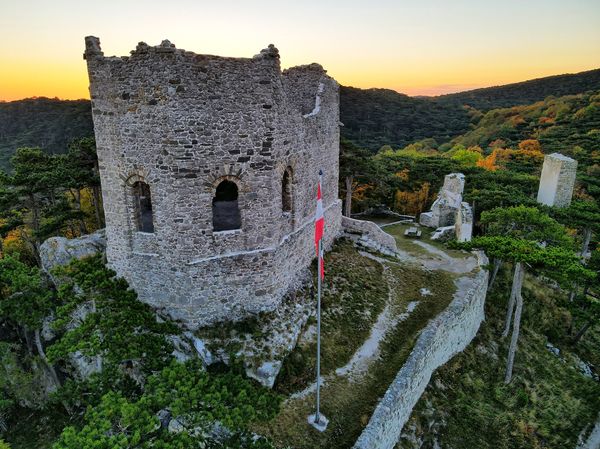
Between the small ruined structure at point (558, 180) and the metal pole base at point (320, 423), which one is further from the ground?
the small ruined structure at point (558, 180)

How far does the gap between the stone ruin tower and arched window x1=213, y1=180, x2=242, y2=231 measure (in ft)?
4.40

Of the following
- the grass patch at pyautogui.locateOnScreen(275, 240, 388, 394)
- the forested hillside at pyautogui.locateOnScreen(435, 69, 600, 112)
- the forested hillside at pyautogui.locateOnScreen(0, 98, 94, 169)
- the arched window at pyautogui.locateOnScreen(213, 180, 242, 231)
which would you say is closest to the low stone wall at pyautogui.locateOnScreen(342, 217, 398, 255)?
the grass patch at pyautogui.locateOnScreen(275, 240, 388, 394)

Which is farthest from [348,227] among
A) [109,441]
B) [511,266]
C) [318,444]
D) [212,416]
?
[109,441]

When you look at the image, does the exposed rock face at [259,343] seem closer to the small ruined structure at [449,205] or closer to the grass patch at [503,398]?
the grass patch at [503,398]

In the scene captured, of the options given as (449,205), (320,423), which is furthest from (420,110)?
(320,423)

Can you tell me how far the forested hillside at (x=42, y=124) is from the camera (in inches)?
1740

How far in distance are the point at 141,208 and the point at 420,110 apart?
307 ft

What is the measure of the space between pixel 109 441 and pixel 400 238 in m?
21.9

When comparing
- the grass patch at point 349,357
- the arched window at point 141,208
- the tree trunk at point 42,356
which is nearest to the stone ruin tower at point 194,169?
the arched window at point 141,208

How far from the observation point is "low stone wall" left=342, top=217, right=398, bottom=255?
71.4 ft

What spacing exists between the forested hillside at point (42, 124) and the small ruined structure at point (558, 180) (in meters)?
42.0

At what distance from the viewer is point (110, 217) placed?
1284 centimetres

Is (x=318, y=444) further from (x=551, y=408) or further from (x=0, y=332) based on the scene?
(x=0, y=332)

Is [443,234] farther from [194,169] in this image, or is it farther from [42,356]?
[42,356]
